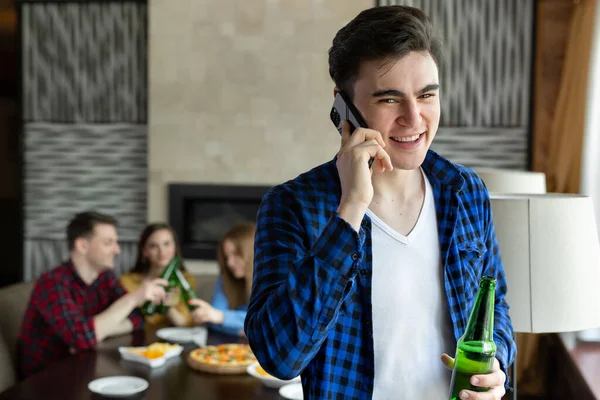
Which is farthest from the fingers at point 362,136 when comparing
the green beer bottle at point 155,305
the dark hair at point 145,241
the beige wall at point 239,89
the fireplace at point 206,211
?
the fireplace at point 206,211

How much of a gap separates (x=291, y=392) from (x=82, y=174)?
12.2 feet

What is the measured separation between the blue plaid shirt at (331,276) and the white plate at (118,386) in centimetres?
111

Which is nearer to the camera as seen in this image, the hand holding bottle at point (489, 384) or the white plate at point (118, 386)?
the hand holding bottle at point (489, 384)

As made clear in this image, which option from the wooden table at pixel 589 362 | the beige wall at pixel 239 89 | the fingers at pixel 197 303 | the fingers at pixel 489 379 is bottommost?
the wooden table at pixel 589 362

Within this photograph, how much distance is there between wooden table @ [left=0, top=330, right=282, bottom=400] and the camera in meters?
2.15

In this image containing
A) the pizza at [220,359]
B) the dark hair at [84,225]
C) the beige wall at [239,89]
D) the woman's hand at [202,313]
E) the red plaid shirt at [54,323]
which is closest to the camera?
the pizza at [220,359]

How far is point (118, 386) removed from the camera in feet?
7.12

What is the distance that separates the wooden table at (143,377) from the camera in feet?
7.06

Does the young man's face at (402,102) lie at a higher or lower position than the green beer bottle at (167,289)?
higher

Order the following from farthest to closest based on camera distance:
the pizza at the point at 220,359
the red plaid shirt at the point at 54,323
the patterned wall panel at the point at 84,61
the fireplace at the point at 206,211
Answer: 1. the patterned wall panel at the point at 84,61
2. the fireplace at the point at 206,211
3. the red plaid shirt at the point at 54,323
4. the pizza at the point at 220,359

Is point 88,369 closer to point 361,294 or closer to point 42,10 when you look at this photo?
point 361,294

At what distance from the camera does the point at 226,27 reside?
16.1 ft

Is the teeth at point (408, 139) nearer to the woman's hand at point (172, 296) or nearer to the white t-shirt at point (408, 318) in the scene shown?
the white t-shirt at point (408, 318)

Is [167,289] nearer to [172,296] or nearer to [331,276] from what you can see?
[172,296]
